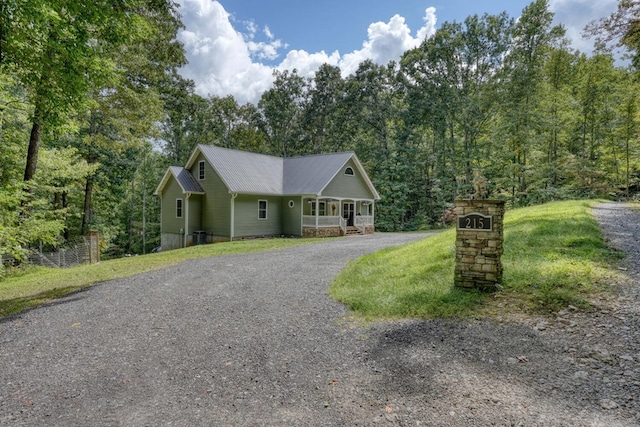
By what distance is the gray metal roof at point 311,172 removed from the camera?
68.5 ft

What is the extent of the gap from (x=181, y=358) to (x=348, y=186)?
1955 centimetres

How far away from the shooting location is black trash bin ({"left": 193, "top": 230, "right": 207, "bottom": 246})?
20.0 m

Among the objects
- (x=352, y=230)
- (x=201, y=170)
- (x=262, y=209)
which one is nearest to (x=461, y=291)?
(x=262, y=209)

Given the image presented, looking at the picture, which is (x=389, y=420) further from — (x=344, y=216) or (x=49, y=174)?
(x=344, y=216)

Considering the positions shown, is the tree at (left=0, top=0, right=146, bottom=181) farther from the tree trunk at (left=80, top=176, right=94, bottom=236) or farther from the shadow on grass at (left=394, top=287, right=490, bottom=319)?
the tree trunk at (left=80, top=176, right=94, bottom=236)

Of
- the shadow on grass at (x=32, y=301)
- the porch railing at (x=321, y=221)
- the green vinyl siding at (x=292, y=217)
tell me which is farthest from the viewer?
the green vinyl siding at (x=292, y=217)

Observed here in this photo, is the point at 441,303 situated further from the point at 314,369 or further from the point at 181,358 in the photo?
the point at 181,358

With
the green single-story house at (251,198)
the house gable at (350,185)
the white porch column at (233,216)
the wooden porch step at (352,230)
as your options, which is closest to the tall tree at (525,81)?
the house gable at (350,185)

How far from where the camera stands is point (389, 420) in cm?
281

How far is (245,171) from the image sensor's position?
68.8ft

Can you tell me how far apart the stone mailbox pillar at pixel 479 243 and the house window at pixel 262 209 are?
16032 mm

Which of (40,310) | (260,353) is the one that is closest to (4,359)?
(40,310)

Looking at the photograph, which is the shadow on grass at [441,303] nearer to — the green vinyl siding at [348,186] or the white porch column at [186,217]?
the green vinyl siding at [348,186]

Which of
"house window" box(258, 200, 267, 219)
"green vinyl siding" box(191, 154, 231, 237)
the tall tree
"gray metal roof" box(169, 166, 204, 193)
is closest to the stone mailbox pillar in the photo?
"green vinyl siding" box(191, 154, 231, 237)
